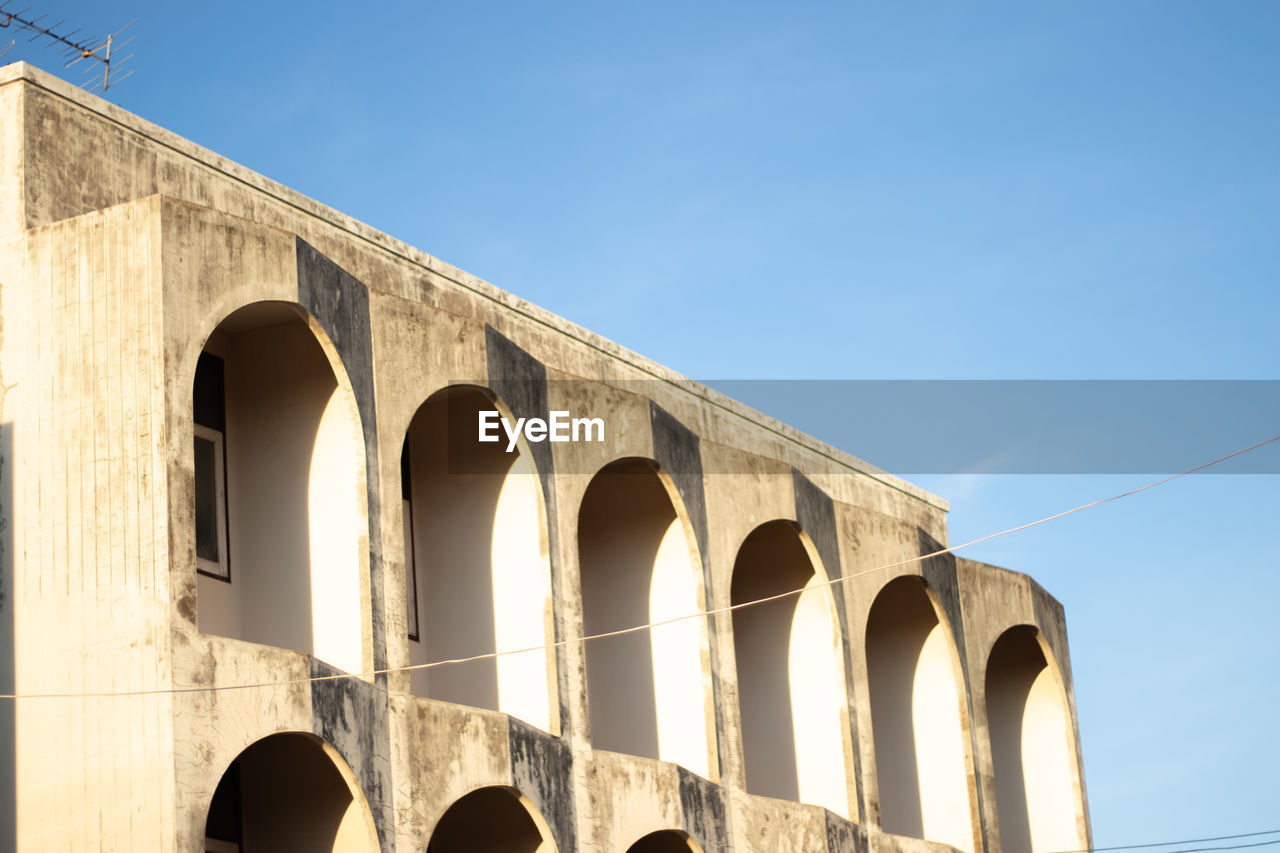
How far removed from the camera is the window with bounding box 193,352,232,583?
16453 mm

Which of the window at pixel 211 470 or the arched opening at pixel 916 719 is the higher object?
the window at pixel 211 470

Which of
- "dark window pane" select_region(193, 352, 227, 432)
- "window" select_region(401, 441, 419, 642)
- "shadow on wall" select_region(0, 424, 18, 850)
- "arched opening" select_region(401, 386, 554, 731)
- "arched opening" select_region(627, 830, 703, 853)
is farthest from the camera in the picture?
"arched opening" select_region(627, 830, 703, 853)

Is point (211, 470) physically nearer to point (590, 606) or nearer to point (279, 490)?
point (279, 490)

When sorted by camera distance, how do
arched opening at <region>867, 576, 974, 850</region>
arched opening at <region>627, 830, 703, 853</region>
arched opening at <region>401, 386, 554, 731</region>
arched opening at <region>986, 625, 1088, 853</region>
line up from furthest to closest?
arched opening at <region>986, 625, 1088, 853</region> < arched opening at <region>867, 576, 974, 850</region> < arched opening at <region>627, 830, 703, 853</region> < arched opening at <region>401, 386, 554, 731</region>

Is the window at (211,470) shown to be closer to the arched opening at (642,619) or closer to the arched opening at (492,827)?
the arched opening at (492,827)

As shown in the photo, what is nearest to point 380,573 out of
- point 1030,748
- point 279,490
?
point 279,490

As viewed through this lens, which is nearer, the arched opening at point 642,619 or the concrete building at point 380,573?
the concrete building at point 380,573

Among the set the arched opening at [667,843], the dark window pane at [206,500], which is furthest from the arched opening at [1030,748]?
the dark window pane at [206,500]

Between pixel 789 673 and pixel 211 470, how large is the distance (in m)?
8.71

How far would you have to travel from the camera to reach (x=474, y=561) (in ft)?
61.3

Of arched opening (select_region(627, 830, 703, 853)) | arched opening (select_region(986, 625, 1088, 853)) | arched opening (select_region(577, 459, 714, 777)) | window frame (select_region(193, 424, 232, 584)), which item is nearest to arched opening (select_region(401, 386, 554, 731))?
arched opening (select_region(577, 459, 714, 777))

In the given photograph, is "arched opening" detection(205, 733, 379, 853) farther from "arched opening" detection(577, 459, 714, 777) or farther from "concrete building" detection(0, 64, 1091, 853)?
"arched opening" detection(577, 459, 714, 777)

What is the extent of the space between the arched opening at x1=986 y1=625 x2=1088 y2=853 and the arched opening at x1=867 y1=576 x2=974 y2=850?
2111 millimetres

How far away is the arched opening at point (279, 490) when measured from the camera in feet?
52.3
